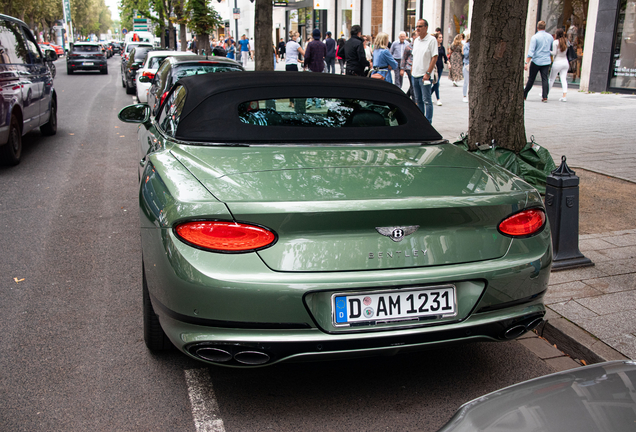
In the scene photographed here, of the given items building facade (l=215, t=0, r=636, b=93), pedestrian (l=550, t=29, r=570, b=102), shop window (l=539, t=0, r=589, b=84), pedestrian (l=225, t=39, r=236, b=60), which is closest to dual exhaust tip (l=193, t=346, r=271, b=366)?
pedestrian (l=550, t=29, r=570, b=102)

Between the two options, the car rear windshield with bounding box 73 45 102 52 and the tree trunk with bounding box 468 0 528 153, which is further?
the car rear windshield with bounding box 73 45 102 52

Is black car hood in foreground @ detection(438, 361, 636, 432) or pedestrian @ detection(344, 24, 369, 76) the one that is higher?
pedestrian @ detection(344, 24, 369, 76)

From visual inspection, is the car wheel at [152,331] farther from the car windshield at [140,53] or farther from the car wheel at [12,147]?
the car windshield at [140,53]

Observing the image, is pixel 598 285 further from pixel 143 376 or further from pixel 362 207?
Answer: pixel 143 376

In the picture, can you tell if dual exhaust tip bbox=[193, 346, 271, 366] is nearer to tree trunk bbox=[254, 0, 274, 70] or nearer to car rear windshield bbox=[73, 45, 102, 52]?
tree trunk bbox=[254, 0, 274, 70]

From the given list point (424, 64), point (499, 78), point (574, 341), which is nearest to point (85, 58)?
point (424, 64)

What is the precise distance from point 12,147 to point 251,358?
709 centimetres

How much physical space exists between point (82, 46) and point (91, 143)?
924 inches

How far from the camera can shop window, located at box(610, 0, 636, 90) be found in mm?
16938

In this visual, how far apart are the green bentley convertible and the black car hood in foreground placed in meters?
0.73

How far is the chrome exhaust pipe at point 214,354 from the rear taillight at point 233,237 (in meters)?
0.41

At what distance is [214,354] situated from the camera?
8.04 ft

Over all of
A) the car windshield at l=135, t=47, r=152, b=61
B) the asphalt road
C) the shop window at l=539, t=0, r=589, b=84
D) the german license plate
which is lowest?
the asphalt road

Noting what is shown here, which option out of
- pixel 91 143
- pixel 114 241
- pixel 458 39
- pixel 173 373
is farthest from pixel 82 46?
pixel 173 373
